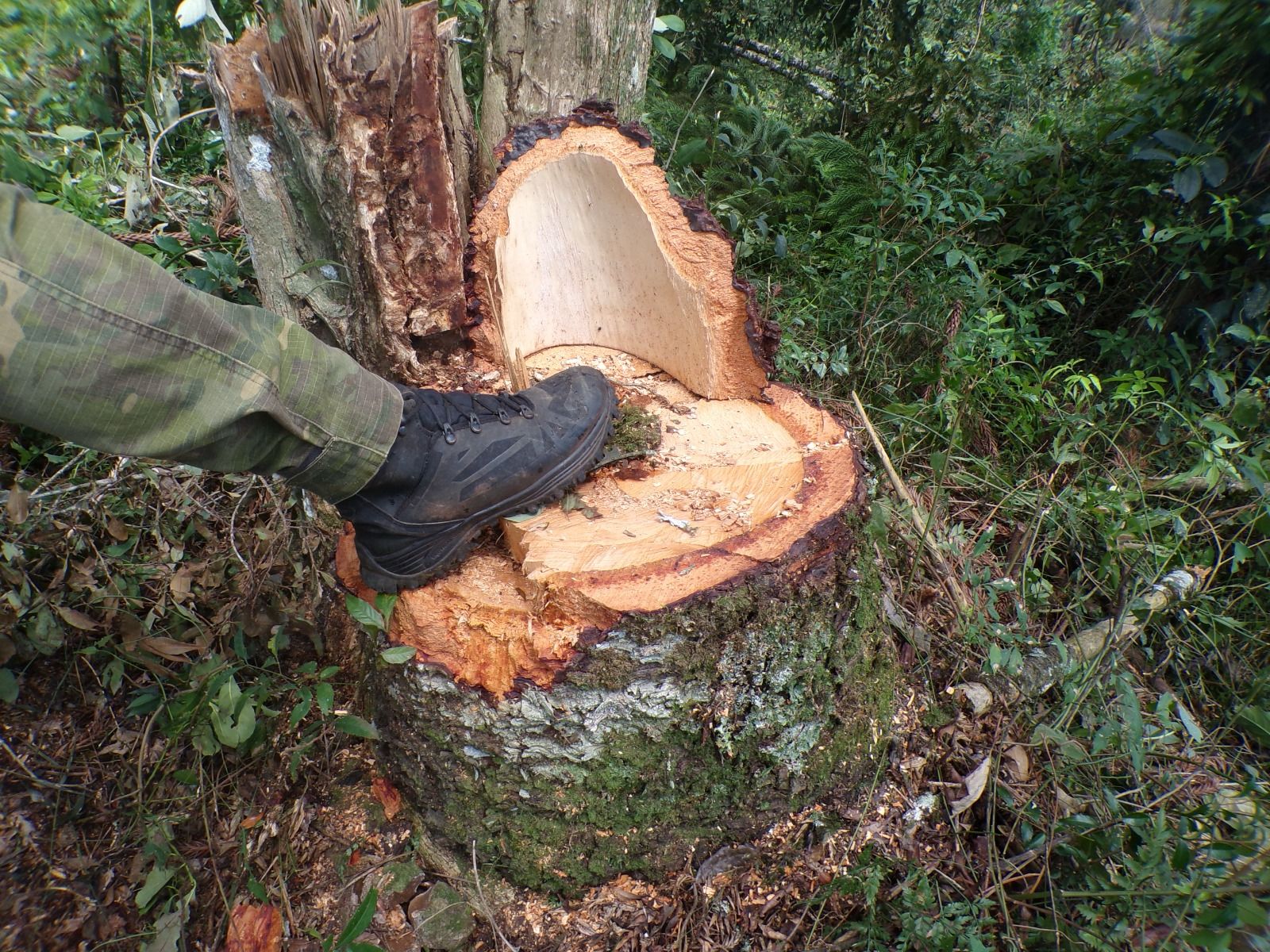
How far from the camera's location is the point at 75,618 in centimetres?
175

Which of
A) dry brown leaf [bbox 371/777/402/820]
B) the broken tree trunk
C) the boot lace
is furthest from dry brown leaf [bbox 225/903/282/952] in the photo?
the broken tree trunk

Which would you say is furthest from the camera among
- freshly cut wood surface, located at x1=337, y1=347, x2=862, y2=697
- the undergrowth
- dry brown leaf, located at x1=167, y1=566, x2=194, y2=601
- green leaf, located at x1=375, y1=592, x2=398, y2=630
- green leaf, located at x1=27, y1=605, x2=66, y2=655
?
dry brown leaf, located at x1=167, y1=566, x2=194, y2=601

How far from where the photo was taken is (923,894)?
4.90 feet

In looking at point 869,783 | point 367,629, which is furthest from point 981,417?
point 367,629

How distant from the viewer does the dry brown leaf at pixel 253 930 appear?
1.55 m

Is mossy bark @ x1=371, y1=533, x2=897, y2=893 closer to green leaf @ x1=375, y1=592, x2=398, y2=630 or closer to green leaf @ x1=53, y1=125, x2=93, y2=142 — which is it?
green leaf @ x1=375, y1=592, x2=398, y2=630

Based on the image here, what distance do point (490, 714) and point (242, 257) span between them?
1.98 metres

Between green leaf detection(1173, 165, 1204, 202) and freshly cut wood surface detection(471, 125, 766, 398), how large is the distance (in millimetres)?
1904

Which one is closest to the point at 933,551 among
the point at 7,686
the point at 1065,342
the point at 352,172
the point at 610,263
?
the point at 610,263

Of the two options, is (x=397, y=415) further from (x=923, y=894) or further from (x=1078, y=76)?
(x=1078, y=76)

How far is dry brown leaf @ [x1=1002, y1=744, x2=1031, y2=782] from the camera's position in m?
1.83

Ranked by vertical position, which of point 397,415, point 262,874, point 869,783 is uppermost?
point 397,415

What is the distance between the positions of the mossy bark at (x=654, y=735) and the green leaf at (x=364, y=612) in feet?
0.38

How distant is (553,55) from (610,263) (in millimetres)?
891
